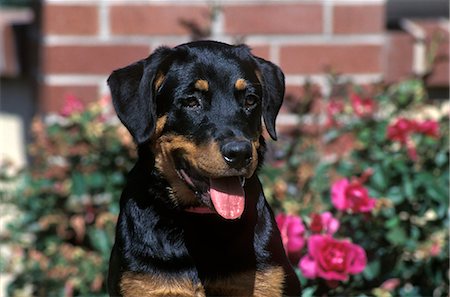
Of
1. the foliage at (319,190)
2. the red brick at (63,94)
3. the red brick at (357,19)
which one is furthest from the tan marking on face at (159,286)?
the red brick at (357,19)

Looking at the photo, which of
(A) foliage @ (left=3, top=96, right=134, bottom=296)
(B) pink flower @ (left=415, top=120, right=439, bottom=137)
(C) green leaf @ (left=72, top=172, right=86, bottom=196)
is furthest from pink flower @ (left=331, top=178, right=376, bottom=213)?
(C) green leaf @ (left=72, top=172, right=86, bottom=196)

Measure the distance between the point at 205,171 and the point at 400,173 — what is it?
147 centimetres

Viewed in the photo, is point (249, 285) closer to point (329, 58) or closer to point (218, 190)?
point (218, 190)

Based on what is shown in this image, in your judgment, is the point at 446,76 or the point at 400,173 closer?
the point at 400,173

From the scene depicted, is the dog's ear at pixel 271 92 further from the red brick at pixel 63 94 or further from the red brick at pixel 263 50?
the red brick at pixel 63 94

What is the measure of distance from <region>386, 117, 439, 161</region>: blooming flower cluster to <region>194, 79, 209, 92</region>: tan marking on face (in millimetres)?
1378

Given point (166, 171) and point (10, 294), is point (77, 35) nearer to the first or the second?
point (10, 294)

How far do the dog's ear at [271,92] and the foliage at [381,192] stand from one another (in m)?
0.56

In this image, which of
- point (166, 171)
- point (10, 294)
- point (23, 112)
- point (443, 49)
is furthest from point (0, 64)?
point (166, 171)

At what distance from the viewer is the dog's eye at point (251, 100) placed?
3.22m

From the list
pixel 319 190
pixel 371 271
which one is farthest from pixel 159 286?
pixel 319 190

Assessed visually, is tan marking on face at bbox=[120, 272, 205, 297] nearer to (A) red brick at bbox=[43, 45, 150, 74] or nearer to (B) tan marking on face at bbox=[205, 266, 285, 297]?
(B) tan marking on face at bbox=[205, 266, 285, 297]

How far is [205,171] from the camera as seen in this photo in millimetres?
3014

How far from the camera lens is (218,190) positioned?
3076 mm
